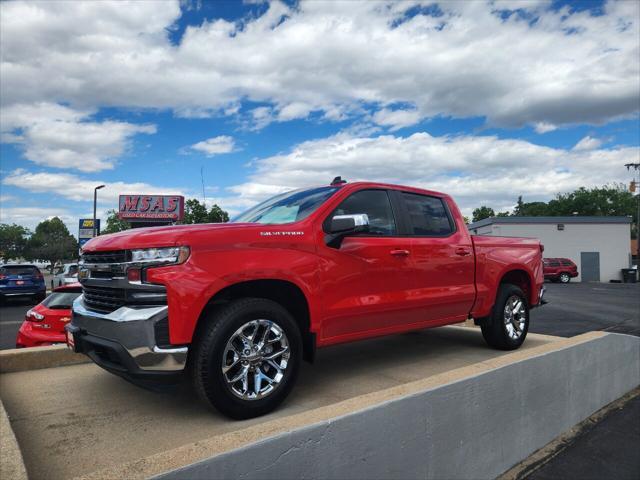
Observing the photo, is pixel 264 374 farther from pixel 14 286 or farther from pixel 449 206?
pixel 14 286

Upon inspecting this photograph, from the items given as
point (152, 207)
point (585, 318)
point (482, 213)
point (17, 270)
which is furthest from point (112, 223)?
point (482, 213)

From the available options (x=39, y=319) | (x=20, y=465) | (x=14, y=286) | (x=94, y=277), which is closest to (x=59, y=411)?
(x=94, y=277)

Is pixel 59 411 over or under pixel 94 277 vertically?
under

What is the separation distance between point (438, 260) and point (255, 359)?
85.1 inches

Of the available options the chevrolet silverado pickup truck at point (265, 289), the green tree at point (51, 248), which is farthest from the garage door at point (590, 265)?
the green tree at point (51, 248)

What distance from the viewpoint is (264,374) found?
3268mm

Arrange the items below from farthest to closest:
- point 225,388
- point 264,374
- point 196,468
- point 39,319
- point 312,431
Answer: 1. point 39,319
2. point 264,374
3. point 225,388
4. point 312,431
5. point 196,468

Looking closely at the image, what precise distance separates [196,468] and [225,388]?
0.80 meters

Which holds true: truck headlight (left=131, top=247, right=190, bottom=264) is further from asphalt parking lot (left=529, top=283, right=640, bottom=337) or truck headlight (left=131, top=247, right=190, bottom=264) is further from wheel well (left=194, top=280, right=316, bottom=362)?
asphalt parking lot (left=529, top=283, right=640, bottom=337)

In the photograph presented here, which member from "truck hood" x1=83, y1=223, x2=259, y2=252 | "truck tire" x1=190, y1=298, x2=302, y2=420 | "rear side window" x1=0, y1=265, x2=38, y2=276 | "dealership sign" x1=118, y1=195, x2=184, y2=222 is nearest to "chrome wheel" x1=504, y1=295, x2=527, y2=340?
"truck tire" x1=190, y1=298, x2=302, y2=420

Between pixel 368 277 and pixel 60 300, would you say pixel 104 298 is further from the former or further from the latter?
pixel 60 300

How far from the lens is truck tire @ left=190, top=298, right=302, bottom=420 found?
301cm

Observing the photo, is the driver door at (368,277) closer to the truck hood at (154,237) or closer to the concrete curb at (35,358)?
the truck hood at (154,237)

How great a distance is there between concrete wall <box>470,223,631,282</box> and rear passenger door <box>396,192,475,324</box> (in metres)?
36.1
